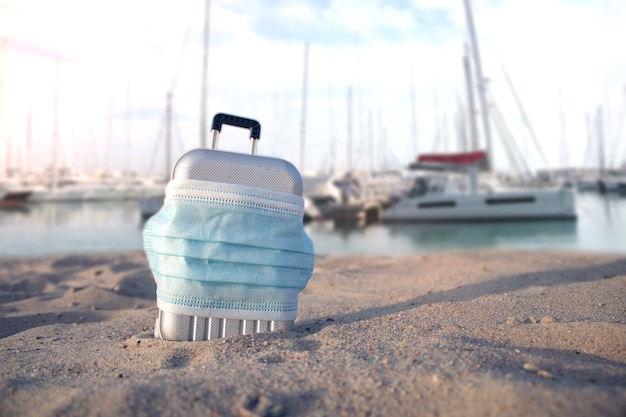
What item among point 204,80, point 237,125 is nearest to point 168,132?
point 204,80

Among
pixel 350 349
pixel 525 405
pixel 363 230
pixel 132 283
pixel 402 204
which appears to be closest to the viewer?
pixel 525 405

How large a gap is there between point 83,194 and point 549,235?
5099 cm

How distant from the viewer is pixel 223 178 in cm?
423

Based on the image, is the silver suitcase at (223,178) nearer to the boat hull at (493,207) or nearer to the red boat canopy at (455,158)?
the red boat canopy at (455,158)

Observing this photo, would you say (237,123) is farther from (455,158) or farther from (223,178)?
(455,158)

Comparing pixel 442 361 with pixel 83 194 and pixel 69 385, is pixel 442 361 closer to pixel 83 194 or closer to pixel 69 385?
pixel 69 385

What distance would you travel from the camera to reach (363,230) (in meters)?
34.8

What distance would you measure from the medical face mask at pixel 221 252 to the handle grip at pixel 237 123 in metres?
0.60

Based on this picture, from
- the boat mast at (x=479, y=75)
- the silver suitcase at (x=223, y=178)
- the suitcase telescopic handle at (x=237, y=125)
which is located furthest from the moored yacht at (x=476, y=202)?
the silver suitcase at (x=223, y=178)

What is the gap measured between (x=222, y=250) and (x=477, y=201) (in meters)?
34.3

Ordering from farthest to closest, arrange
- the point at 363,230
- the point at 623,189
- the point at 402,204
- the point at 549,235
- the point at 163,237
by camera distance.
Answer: the point at 623,189 < the point at 402,204 < the point at 363,230 < the point at 549,235 < the point at 163,237

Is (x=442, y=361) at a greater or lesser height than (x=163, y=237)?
lesser

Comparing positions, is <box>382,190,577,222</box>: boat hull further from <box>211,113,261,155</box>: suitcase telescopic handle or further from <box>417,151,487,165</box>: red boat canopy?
<box>211,113,261,155</box>: suitcase telescopic handle

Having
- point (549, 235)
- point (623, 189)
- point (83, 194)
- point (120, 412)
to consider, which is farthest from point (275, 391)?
point (623, 189)
